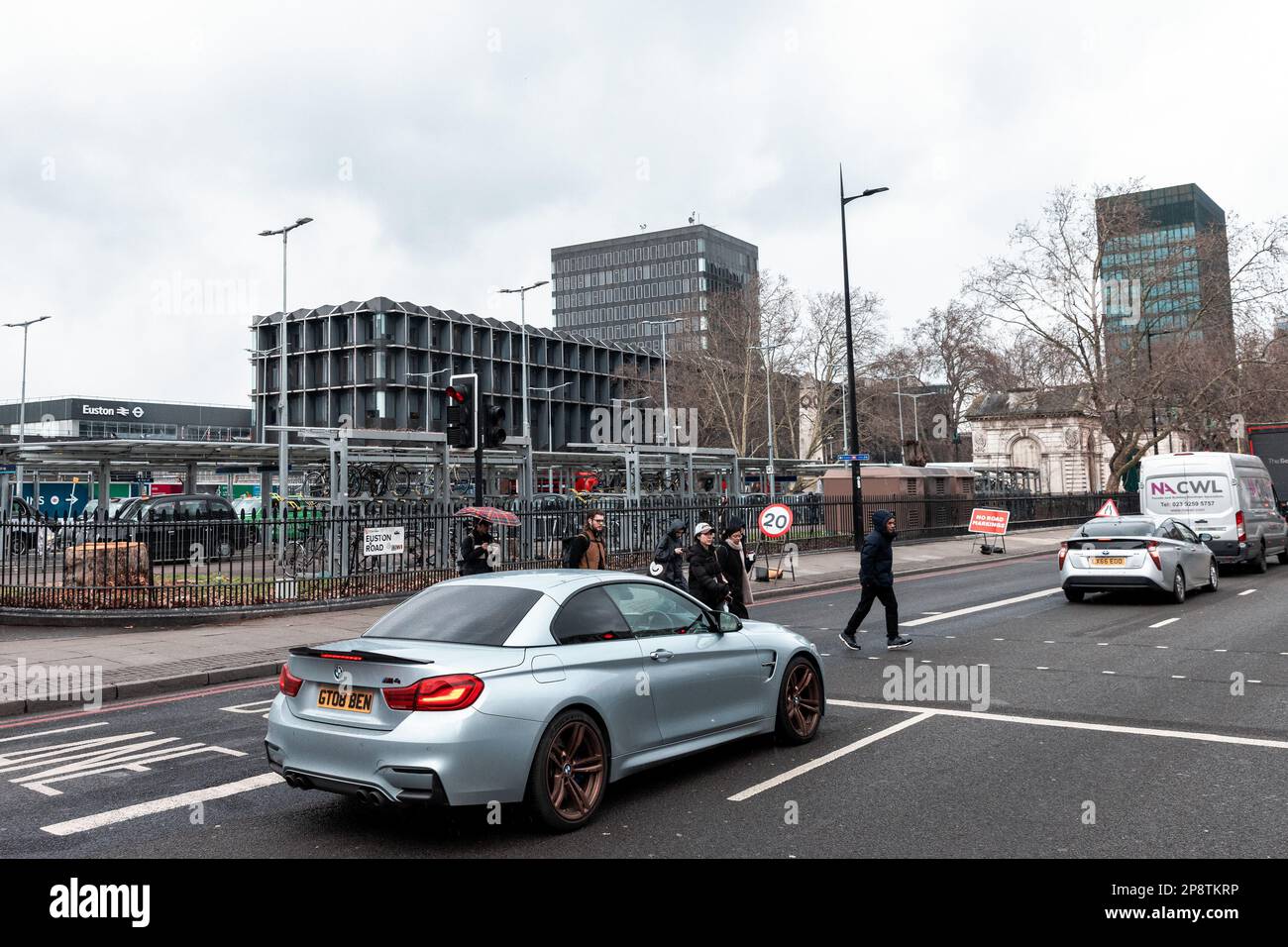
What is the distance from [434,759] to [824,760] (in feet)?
9.90

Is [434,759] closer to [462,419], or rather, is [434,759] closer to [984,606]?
[462,419]

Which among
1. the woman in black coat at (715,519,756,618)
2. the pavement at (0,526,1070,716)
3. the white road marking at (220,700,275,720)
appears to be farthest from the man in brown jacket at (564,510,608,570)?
the white road marking at (220,700,275,720)

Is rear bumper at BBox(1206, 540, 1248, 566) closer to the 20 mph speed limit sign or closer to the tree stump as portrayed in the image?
the 20 mph speed limit sign

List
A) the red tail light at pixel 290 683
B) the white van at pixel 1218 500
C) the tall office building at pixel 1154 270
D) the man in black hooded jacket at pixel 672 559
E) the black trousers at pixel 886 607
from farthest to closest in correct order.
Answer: the tall office building at pixel 1154 270
the white van at pixel 1218 500
the man in black hooded jacket at pixel 672 559
the black trousers at pixel 886 607
the red tail light at pixel 290 683

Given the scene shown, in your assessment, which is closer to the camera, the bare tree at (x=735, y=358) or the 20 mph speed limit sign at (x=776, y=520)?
the 20 mph speed limit sign at (x=776, y=520)

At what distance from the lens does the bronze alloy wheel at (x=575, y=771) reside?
533 centimetres

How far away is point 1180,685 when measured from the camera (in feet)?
30.3

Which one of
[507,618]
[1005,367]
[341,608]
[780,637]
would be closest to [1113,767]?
[780,637]

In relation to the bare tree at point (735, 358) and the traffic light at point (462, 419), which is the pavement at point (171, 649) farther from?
the bare tree at point (735, 358)

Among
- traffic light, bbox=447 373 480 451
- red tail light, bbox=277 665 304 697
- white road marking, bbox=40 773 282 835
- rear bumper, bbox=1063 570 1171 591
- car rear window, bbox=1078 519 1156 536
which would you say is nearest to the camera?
red tail light, bbox=277 665 304 697

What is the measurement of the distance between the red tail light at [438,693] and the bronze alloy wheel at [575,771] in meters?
0.54

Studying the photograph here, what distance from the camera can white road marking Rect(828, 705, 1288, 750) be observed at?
7148 millimetres

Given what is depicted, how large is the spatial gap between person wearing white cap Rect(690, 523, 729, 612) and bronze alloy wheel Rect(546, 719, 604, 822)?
4439 millimetres

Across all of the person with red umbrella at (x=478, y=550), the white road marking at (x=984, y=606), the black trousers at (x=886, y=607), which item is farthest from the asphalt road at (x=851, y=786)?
the white road marking at (x=984, y=606)
